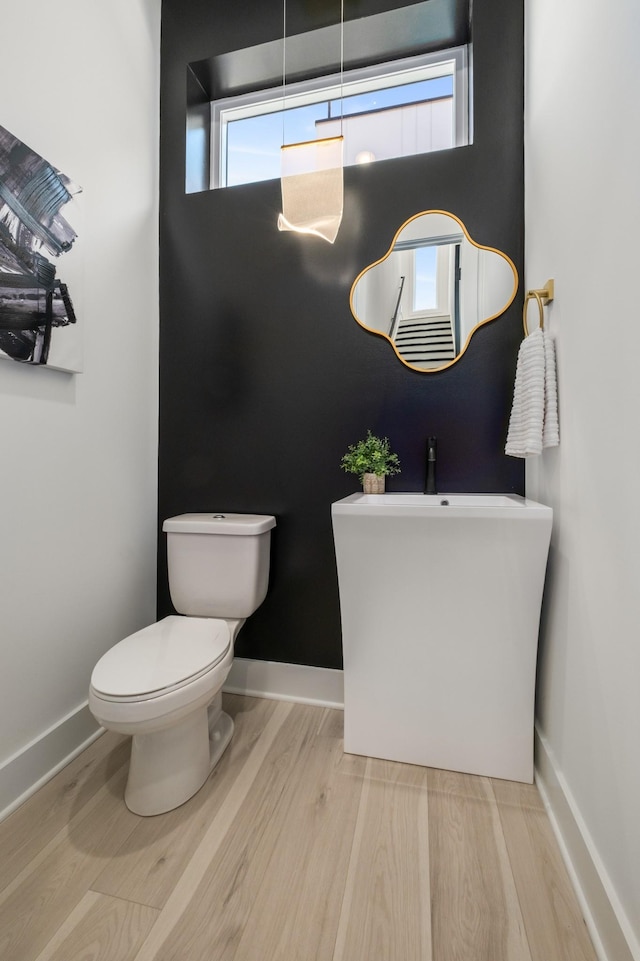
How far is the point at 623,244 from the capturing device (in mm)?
921

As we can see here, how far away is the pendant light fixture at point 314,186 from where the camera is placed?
1618 millimetres

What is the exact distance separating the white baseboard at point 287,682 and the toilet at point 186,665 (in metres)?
0.20

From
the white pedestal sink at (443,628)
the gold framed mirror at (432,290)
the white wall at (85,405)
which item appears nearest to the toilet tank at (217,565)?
the white wall at (85,405)

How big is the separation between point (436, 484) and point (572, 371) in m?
0.65

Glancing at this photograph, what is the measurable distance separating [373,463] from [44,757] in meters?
1.47

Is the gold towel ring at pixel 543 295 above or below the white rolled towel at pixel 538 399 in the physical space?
above

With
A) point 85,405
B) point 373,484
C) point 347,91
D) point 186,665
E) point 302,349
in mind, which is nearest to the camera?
point 186,665

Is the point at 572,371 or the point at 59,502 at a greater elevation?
the point at 572,371

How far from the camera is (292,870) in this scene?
112 centimetres

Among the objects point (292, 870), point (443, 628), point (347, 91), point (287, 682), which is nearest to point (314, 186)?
point (347, 91)

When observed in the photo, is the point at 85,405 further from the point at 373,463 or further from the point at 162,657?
the point at 373,463

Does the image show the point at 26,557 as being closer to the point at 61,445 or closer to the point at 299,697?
the point at 61,445

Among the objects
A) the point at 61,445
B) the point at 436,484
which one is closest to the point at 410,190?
the point at 436,484

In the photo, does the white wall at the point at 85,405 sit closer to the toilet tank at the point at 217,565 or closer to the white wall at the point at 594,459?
the toilet tank at the point at 217,565
